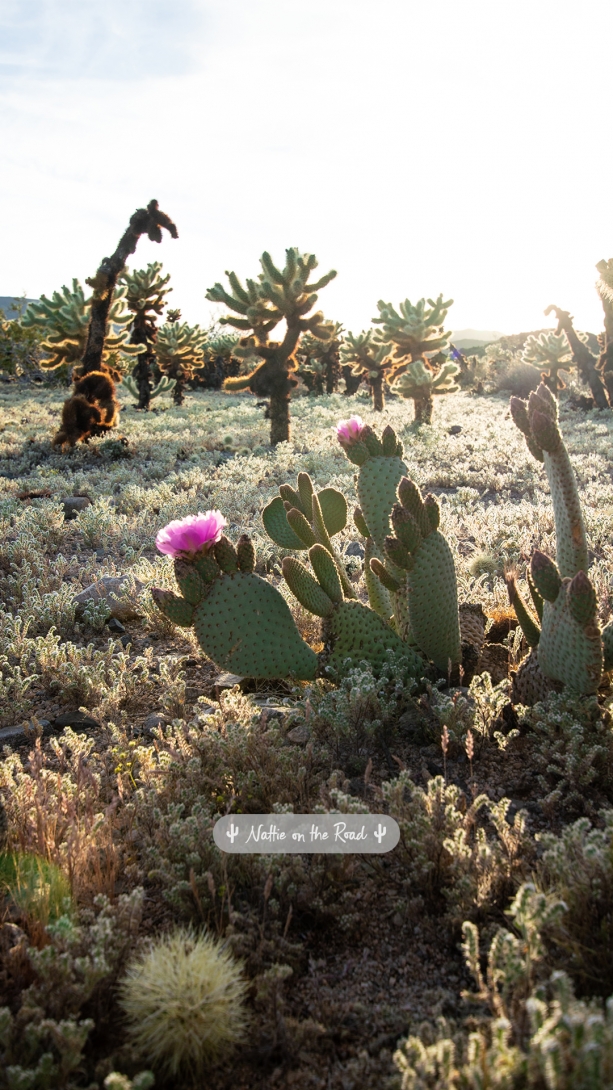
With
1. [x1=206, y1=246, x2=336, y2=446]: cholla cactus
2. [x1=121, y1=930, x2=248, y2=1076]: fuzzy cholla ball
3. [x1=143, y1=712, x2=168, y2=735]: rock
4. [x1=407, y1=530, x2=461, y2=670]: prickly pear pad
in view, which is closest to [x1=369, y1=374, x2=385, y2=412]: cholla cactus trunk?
[x1=206, y1=246, x2=336, y2=446]: cholla cactus

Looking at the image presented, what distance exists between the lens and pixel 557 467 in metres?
2.84

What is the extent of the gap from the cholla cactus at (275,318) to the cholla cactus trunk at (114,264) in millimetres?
1916

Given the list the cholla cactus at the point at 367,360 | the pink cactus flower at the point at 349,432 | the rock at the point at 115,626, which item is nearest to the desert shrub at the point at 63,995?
the pink cactus flower at the point at 349,432

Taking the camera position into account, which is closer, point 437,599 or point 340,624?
point 437,599

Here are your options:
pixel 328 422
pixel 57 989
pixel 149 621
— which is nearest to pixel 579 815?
pixel 57 989

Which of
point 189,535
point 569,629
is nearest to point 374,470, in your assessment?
point 189,535

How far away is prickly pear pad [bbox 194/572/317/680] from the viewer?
10.2ft

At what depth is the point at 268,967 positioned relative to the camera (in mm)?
1898

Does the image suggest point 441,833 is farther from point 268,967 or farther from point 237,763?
point 237,763

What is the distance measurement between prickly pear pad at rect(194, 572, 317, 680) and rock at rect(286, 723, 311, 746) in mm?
286

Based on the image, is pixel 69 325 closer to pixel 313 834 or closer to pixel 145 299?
pixel 145 299

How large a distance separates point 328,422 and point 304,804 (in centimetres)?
1834

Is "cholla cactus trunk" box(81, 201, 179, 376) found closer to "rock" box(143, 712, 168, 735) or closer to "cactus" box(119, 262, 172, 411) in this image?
"cactus" box(119, 262, 172, 411)

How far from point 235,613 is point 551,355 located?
2414 cm
